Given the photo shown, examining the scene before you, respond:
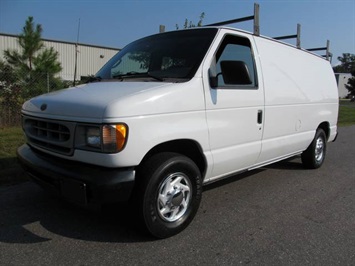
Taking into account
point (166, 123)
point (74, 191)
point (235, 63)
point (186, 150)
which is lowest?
point (74, 191)

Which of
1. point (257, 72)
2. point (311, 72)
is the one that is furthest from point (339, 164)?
point (257, 72)

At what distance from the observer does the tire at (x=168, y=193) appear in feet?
11.0

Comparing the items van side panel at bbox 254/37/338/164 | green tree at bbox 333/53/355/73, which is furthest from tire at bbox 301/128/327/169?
green tree at bbox 333/53/355/73

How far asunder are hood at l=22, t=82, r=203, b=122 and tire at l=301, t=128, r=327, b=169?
3.74m

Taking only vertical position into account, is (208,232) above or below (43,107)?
below

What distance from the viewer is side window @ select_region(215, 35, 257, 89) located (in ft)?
13.4

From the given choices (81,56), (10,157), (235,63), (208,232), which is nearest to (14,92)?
(10,157)

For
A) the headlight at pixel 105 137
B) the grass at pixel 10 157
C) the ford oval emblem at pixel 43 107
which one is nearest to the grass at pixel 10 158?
the grass at pixel 10 157

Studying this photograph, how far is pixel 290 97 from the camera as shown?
17.6 feet

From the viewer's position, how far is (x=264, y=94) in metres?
4.75

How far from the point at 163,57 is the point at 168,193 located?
67.0 inches

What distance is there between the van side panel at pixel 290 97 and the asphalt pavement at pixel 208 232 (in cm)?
76

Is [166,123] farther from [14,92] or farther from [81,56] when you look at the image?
[81,56]

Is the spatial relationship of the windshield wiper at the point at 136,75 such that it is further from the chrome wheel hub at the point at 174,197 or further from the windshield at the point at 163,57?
the chrome wheel hub at the point at 174,197
